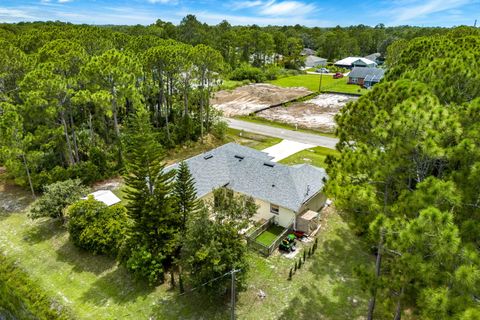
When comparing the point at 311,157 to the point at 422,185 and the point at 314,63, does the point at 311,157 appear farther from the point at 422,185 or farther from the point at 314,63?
the point at 314,63

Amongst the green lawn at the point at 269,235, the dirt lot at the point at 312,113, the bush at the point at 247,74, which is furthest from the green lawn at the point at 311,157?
the bush at the point at 247,74

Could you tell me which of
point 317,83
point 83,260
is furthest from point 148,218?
point 317,83

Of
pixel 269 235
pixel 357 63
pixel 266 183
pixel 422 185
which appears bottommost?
pixel 269 235

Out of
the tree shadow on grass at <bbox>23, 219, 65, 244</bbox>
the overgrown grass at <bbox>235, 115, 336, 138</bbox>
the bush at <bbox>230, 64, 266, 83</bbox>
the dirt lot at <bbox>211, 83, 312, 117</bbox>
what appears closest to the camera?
the tree shadow on grass at <bbox>23, 219, 65, 244</bbox>

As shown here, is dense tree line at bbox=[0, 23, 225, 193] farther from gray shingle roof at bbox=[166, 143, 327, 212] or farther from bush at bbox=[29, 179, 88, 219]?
gray shingle roof at bbox=[166, 143, 327, 212]

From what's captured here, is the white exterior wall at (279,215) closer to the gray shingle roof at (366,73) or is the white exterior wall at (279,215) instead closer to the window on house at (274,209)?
the window on house at (274,209)

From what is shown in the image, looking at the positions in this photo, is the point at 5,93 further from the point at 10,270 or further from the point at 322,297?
the point at 322,297

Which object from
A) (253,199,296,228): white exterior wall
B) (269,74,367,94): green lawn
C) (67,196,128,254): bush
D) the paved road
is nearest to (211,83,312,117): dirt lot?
(269,74,367,94): green lawn
